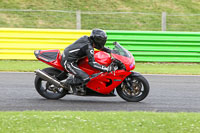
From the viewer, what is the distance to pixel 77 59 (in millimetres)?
7562

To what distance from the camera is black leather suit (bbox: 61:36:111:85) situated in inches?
289

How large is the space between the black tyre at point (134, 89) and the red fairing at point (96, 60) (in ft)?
1.87

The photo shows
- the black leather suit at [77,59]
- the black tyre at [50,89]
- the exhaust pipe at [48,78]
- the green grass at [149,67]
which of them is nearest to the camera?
the black leather suit at [77,59]

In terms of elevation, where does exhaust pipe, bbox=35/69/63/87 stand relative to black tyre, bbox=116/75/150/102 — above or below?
above

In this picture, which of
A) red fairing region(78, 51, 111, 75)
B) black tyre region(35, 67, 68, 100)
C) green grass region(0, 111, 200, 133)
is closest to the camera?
green grass region(0, 111, 200, 133)

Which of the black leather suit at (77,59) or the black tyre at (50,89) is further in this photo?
the black tyre at (50,89)

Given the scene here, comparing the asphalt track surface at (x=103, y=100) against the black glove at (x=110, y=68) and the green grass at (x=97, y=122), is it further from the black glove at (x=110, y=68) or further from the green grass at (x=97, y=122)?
the green grass at (x=97, y=122)

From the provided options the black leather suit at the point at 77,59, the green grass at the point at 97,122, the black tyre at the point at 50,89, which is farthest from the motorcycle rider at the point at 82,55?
the green grass at the point at 97,122

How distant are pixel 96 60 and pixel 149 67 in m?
5.73

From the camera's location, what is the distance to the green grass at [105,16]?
1867 cm

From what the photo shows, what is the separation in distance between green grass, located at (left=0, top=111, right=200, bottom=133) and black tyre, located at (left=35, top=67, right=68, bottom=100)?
5.59 feet

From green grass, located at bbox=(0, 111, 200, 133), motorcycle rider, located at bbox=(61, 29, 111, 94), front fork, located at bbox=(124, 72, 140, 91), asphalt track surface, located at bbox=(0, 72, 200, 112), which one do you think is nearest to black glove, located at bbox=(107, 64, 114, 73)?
motorcycle rider, located at bbox=(61, 29, 111, 94)

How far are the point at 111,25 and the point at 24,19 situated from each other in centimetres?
438

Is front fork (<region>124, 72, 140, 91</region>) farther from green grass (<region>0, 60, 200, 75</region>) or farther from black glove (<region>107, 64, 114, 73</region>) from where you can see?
green grass (<region>0, 60, 200, 75</region>)
